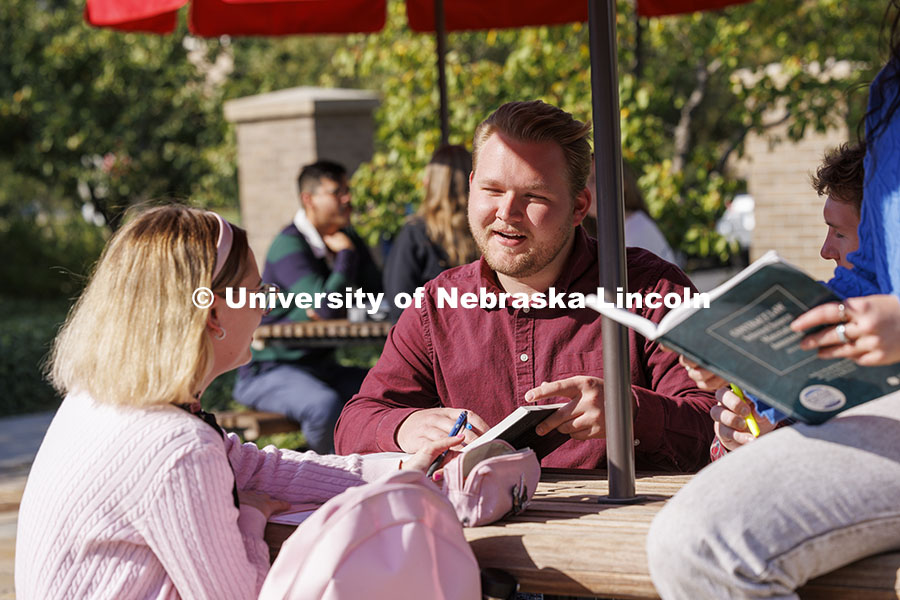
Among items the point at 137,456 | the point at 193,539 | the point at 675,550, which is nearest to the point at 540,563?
the point at 675,550

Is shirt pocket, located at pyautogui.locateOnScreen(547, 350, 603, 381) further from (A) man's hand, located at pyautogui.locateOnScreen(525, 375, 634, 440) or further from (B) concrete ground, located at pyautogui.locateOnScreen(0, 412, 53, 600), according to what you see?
(B) concrete ground, located at pyautogui.locateOnScreen(0, 412, 53, 600)

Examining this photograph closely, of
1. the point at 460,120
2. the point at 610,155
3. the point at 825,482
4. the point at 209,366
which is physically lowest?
the point at 825,482

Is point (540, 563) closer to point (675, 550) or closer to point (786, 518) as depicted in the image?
point (675, 550)

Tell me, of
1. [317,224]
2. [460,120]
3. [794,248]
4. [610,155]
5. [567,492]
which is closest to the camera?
[610,155]

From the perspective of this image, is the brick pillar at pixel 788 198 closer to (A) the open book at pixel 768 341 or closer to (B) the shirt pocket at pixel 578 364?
(B) the shirt pocket at pixel 578 364

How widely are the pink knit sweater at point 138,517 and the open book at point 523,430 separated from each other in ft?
1.54

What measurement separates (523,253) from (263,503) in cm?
96

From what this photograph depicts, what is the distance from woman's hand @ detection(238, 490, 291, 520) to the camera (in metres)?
2.18

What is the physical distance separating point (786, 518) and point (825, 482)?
88mm

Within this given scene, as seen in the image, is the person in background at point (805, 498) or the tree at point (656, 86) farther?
the tree at point (656, 86)

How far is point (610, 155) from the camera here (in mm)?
2129

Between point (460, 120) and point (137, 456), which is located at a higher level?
point (460, 120)

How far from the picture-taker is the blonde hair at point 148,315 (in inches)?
80.6

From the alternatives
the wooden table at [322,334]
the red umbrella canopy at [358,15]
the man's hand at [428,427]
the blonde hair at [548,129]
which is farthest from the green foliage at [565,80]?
the man's hand at [428,427]
